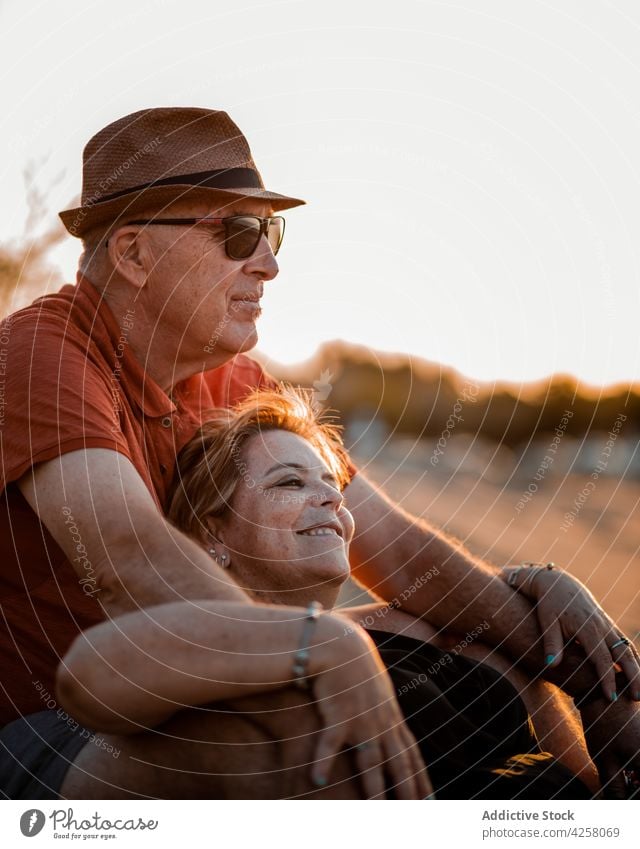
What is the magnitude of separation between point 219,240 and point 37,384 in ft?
2.92

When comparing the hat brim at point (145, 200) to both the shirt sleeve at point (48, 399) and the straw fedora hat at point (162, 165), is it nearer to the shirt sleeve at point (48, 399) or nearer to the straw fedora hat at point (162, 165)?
the straw fedora hat at point (162, 165)

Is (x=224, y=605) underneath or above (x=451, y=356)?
underneath

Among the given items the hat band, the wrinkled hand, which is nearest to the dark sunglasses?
the hat band

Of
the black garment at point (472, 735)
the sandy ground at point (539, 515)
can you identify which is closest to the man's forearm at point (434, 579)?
the black garment at point (472, 735)

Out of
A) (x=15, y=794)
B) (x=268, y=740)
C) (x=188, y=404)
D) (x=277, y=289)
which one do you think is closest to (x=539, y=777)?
(x=268, y=740)

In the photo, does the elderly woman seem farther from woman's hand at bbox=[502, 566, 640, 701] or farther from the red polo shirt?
the red polo shirt

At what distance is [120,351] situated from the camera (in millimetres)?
3047

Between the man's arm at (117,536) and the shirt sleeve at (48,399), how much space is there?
1.6 inches

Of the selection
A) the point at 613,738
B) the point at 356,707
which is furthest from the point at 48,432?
the point at 613,738

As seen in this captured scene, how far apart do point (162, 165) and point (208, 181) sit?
0.16 metres

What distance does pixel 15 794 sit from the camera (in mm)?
2535

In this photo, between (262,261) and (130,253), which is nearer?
Result: (130,253)

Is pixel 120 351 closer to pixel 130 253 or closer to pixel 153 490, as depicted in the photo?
pixel 130 253
